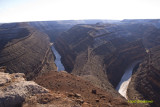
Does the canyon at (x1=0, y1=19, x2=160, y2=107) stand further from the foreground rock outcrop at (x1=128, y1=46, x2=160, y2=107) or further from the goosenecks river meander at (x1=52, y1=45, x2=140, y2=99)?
the goosenecks river meander at (x1=52, y1=45, x2=140, y2=99)

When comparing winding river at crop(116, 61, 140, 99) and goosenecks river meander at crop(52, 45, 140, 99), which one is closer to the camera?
winding river at crop(116, 61, 140, 99)

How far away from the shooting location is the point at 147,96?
23.2 m

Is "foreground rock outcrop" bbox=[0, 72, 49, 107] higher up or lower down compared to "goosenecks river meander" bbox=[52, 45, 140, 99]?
higher up

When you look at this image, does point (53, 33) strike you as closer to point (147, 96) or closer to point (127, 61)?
point (127, 61)

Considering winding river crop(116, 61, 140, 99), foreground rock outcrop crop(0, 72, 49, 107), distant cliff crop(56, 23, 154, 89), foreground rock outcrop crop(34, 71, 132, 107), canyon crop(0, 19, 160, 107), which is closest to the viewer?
foreground rock outcrop crop(0, 72, 49, 107)

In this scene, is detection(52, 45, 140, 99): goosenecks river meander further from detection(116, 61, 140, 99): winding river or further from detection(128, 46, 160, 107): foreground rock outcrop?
detection(128, 46, 160, 107): foreground rock outcrop

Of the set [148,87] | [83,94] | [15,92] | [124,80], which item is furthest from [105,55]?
[15,92]

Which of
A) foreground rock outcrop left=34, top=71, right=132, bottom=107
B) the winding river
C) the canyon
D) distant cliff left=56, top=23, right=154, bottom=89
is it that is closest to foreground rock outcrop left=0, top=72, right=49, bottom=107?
the canyon

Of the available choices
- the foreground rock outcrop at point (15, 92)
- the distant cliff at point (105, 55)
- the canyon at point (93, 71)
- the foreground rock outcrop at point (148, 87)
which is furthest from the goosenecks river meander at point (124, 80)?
the foreground rock outcrop at point (15, 92)

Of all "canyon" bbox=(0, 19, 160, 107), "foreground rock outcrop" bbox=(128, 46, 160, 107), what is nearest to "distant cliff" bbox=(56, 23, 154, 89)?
"canyon" bbox=(0, 19, 160, 107)

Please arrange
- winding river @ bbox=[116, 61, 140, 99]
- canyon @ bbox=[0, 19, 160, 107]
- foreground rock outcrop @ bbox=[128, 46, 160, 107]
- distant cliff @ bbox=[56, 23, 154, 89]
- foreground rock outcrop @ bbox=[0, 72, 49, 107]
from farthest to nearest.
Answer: distant cliff @ bbox=[56, 23, 154, 89], winding river @ bbox=[116, 61, 140, 99], foreground rock outcrop @ bbox=[128, 46, 160, 107], canyon @ bbox=[0, 19, 160, 107], foreground rock outcrop @ bbox=[0, 72, 49, 107]

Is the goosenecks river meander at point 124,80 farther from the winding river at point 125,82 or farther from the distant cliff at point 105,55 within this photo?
the distant cliff at point 105,55

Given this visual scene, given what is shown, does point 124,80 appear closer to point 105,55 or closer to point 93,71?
point 93,71

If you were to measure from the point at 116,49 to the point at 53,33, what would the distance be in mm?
76304
